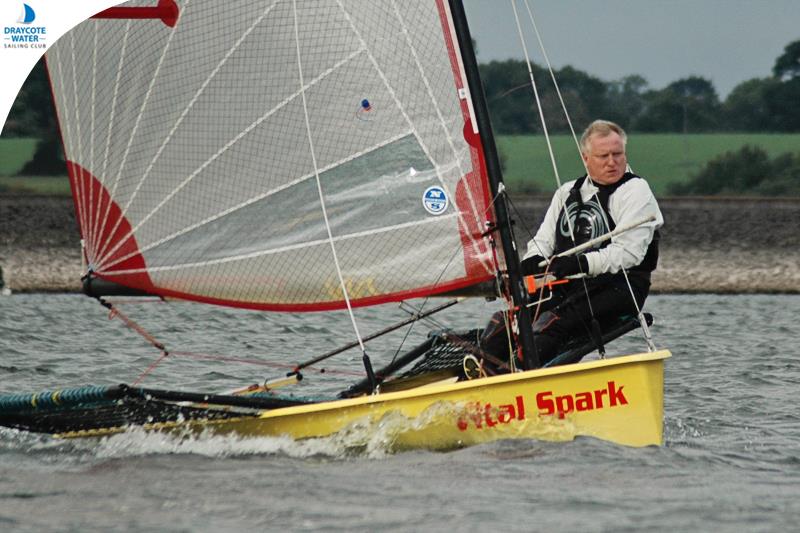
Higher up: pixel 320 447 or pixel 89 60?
pixel 89 60

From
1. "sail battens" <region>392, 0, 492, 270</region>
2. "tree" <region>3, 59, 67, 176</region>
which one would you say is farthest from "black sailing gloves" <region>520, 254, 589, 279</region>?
"tree" <region>3, 59, 67, 176</region>

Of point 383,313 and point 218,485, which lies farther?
point 383,313

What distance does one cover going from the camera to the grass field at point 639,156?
99.5 feet

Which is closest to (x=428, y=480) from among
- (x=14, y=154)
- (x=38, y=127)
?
(x=14, y=154)

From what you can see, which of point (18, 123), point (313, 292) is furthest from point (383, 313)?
point (18, 123)

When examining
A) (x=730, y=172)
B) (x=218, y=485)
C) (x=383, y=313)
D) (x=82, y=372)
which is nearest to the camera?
(x=218, y=485)

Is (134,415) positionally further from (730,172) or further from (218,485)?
(730,172)

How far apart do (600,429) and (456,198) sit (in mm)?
1366

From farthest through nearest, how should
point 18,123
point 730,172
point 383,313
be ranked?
point 730,172 < point 18,123 < point 383,313

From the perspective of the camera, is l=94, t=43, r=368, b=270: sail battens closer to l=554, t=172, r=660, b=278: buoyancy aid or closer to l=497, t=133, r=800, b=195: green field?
l=554, t=172, r=660, b=278: buoyancy aid

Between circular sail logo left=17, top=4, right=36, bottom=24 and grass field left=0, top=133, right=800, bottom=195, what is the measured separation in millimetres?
22455

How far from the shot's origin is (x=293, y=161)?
23.5 feet

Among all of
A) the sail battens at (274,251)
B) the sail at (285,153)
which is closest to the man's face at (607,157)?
the sail at (285,153)

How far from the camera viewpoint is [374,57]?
7.09m
